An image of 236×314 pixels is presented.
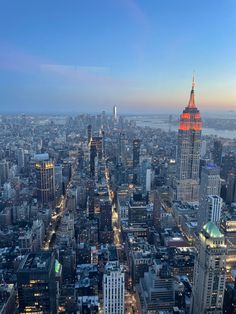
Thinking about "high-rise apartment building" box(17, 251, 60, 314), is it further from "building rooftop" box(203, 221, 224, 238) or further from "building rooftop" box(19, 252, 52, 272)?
"building rooftop" box(203, 221, 224, 238)

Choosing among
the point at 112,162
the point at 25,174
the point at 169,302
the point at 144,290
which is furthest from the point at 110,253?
the point at 112,162

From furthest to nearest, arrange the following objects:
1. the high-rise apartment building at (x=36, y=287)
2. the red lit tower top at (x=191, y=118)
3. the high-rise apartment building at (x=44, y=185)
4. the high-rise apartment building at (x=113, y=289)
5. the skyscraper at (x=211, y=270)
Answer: the red lit tower top at (x=191, y=118), the high-rise apartment building at (x=44, y=185), the high-rise apartment building at (x=113, y=289), the skyscraper at (x=211, y=270), the high-rise apartment building at (x=36, y=287)

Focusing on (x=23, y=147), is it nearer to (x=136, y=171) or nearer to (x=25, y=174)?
(x=25, y=174)

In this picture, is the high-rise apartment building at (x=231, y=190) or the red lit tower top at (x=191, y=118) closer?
the high-rise apartment building at (x=231, y=190)

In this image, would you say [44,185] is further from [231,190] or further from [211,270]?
[211,270]

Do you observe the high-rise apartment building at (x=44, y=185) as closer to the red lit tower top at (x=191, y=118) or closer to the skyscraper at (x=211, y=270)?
the red lit tower top at (x=191, y=118)

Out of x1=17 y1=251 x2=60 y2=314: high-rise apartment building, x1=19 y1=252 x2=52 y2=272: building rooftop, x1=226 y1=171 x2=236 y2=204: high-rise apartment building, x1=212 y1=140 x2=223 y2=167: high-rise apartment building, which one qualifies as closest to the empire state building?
x1=226 y1=171 x2=236 y2=204: high-rise apartment building

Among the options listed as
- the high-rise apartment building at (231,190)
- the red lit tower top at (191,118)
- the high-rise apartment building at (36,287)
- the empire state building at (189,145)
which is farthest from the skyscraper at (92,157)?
the high-rise apartment building at (36,287)

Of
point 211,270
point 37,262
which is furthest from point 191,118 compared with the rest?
point 37,262
